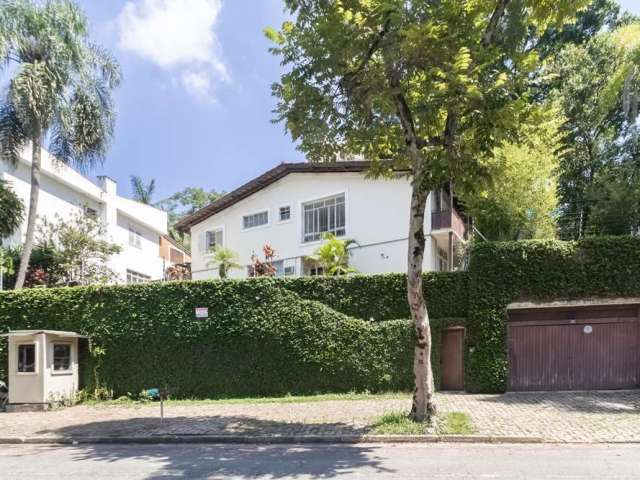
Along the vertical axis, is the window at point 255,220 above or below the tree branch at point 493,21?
below

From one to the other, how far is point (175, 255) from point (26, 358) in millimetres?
27794

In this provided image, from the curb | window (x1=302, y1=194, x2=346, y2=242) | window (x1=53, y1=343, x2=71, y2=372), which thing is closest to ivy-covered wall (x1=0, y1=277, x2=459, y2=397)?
window (x1=53, y1=343, x2=71, y2=372)

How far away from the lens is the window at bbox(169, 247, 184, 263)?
39681 millimetres

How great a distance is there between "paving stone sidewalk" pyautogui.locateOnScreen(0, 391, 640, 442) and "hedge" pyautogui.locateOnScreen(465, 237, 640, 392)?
1.00 metres

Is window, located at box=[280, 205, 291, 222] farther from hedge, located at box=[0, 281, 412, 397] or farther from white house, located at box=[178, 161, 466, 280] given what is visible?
hedge, located at box=[0, 281, 412, 397]

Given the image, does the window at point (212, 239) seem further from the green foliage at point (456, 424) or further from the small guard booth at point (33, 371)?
the green foliage at point (456, 424)

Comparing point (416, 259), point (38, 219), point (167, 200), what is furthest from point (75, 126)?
point (167, 200)

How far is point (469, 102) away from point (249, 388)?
968cm

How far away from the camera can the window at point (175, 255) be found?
39.7 m

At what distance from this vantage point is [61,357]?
1446cm

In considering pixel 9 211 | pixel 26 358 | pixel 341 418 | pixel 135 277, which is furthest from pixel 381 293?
pixel 135 277

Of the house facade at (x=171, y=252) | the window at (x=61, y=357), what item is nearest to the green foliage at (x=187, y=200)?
the house facade at (x=171, y=252)

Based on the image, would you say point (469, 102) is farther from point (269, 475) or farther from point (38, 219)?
point (38, 219)

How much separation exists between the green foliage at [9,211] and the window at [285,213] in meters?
10.3
